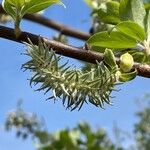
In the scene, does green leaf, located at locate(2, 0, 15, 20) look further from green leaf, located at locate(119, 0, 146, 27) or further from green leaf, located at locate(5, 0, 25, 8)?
green leaf, located at locate(119, 0, 146, 27)

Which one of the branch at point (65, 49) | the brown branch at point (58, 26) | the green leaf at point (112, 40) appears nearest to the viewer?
the branch at point (65, 49)

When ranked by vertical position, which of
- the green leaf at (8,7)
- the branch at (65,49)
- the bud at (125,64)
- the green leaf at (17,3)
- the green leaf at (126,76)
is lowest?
the green leaf at (126,76)

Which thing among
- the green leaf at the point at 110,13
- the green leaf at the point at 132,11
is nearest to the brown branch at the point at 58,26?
the green leaf at the point at 110,13

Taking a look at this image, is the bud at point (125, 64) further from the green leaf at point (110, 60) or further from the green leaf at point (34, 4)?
the green leaf at point (34, 4)

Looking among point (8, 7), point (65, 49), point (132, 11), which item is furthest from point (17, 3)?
point (132, 11)

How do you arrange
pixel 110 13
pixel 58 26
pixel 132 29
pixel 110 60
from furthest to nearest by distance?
1. pixel 58 26
2. pixel 110 13
3. pixel 132 29
4. pixel 110 60

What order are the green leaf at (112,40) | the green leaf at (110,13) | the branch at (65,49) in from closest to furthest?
1. the branch at (65,49)
2. the green leaf at (112,40)
3. the green leaf at (110,13)

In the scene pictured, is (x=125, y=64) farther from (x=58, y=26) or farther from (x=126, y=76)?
(x=58, y=26)
